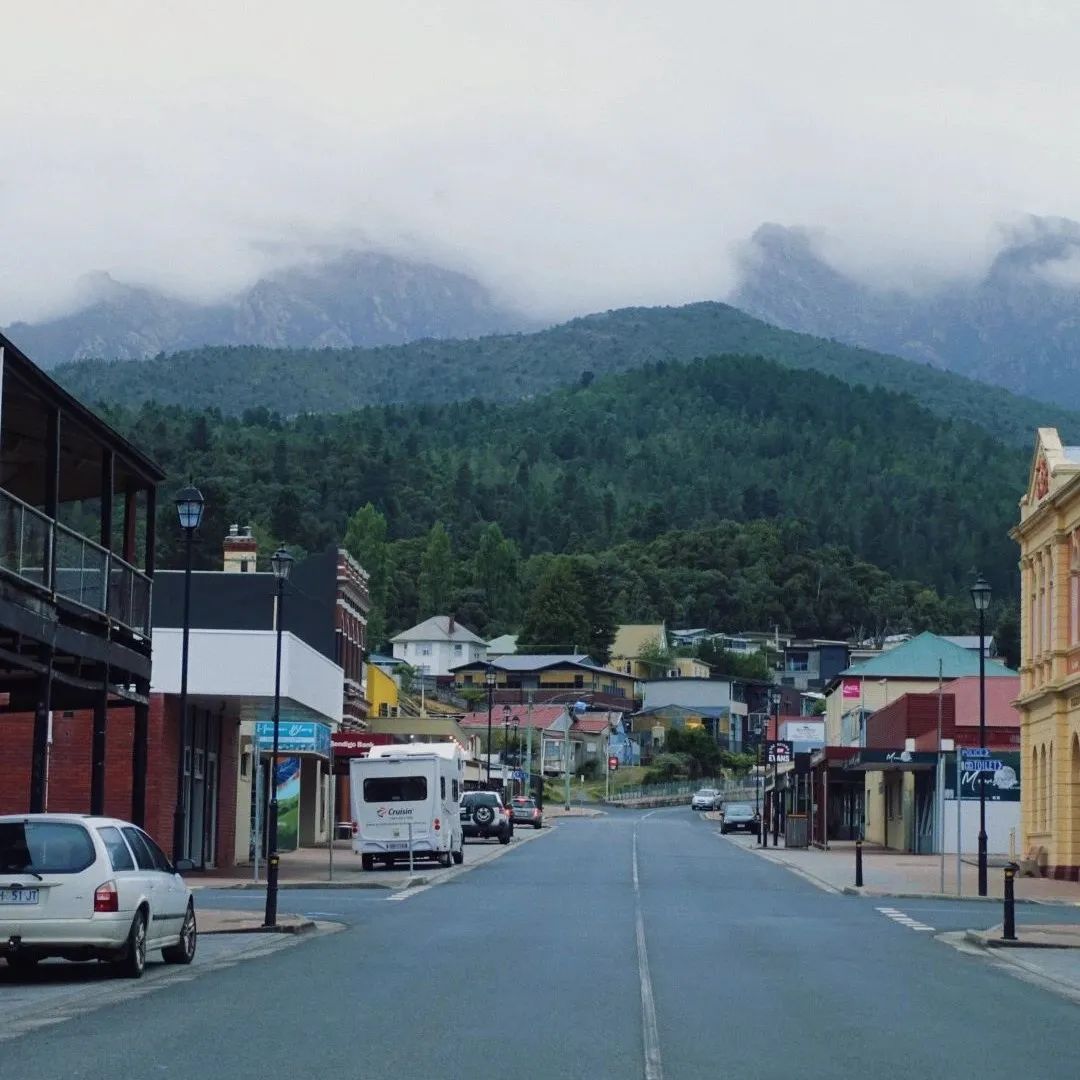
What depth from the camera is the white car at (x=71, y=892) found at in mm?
17922

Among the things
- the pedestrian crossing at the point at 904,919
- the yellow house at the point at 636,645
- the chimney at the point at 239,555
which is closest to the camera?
the pedestrian crossing at the point at 904,919

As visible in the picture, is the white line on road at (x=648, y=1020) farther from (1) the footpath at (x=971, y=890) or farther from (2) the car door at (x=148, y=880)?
(2) the car door at (x=148, y=880)

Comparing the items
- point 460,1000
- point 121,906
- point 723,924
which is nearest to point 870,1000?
point 460,1000

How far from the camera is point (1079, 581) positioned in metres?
45.2

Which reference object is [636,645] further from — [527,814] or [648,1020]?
[648,1020]

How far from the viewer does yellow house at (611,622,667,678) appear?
180 metres

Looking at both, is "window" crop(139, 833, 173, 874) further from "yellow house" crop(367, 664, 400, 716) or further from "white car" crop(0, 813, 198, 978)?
"yellow house" crop(367, 664, 400, 716)

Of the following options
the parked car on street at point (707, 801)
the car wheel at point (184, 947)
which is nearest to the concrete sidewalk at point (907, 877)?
the car wheel at point (184, 947)

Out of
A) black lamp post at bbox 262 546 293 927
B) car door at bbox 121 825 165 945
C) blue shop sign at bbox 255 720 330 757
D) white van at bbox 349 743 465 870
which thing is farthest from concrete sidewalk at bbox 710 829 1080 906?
car door at bbox 121 825 165 945

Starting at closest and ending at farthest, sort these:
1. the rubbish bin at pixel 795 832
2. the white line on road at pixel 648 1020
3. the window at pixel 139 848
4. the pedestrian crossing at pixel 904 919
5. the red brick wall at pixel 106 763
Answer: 1. the white line on road at pixel 648 1020
2. the window at pixel 139 848
3. the pedestrian crossing at pixel 904 919
4. the red brick wall at pixel 106 763
5. the rubbish bin at pixel 795 832

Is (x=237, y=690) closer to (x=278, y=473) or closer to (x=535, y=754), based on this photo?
(x=535, y=754)

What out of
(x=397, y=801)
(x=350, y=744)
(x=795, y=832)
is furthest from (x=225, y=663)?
(x=795, y=832)

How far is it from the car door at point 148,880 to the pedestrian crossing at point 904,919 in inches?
518

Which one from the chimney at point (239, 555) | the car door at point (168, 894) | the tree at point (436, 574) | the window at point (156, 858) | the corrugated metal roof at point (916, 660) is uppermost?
the tree at point (436, 574)
